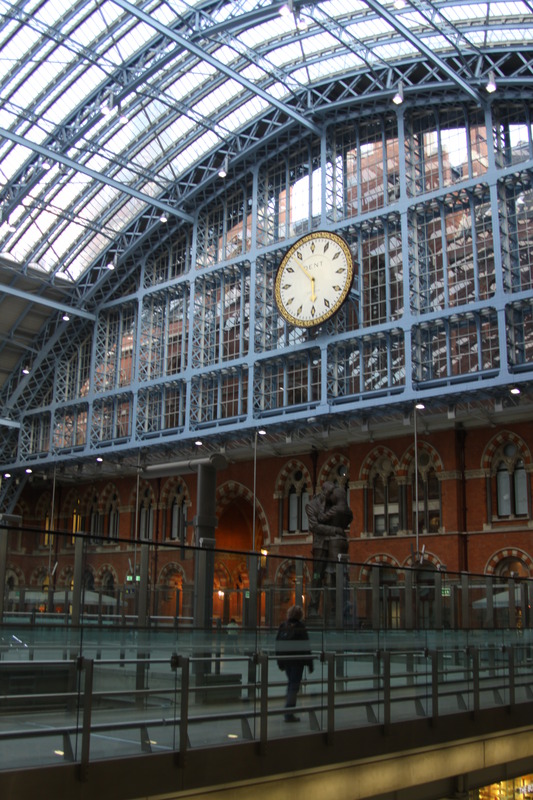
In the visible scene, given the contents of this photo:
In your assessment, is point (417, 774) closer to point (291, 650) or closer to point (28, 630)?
point (291, 650)

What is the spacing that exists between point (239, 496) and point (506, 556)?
642 inches

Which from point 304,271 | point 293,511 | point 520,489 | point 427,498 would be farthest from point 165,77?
point 520,489

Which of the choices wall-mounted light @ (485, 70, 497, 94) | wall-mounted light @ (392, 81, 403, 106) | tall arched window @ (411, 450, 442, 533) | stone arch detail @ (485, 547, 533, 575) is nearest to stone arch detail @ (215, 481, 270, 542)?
tall arched window @ (411, 450, 442, 533)

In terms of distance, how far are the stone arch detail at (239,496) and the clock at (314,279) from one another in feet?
32.6

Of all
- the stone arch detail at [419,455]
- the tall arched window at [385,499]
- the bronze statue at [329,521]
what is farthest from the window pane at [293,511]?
the bronze statue at [329,521]

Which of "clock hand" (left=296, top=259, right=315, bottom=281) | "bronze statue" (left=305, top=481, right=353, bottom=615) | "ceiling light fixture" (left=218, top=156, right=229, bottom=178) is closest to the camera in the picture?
"bronze statue" (left=305, top=481, right=353, bottom=615)

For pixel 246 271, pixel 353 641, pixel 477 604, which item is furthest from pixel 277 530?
pixel 353 641

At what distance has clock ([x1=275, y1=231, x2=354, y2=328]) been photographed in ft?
128

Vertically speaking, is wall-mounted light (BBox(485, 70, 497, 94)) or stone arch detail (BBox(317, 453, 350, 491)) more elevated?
wall-mounted light (BBox(485, 70, 497, 94))

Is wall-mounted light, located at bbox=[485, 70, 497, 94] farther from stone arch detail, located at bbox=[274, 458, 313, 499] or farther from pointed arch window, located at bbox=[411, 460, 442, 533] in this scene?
stone arch detail, located at bbox=[274, 458, 313, 499]

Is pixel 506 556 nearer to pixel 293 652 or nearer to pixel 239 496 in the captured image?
pixel 239 496

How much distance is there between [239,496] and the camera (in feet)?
158

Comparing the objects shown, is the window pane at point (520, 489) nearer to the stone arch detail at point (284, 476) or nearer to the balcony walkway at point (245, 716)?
the stone arch detail at point (284, 476)

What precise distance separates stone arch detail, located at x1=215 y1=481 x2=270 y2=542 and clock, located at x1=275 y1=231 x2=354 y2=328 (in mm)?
9936
